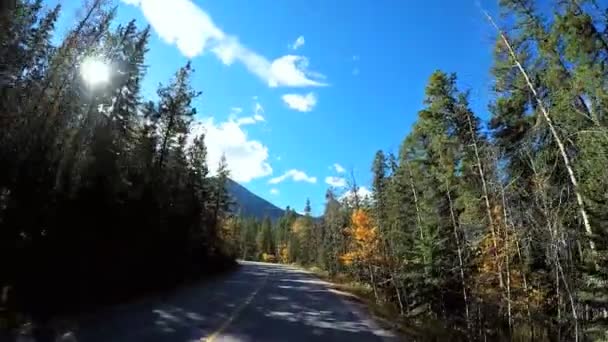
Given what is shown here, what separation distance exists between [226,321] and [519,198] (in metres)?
9.92

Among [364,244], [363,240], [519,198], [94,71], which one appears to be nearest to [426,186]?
[364,244]

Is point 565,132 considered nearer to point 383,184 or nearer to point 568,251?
point 568,251

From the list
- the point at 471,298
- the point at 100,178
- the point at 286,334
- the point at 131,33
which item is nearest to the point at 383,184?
the point at 471,298

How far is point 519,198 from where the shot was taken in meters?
16.8

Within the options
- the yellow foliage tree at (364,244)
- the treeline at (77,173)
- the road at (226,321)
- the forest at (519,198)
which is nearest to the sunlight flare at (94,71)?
the treeline at (77,173)

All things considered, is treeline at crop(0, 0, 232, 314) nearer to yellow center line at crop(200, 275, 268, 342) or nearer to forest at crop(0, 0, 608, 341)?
forest at crop(0, 0, 608, 341)

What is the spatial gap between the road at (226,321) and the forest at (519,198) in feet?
13.3

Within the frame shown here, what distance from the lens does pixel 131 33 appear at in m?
25.4

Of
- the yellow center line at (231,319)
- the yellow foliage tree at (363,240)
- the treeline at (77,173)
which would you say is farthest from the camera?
the yellow foliage tree at (363,240)

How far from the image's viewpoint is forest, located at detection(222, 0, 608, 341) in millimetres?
13219

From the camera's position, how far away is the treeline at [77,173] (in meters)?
15.5

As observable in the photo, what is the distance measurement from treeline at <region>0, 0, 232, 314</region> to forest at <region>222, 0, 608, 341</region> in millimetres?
12872

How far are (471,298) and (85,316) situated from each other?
15.9m

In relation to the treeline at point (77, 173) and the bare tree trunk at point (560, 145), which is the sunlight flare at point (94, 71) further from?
the bare tree trunk at point (560, 145)
